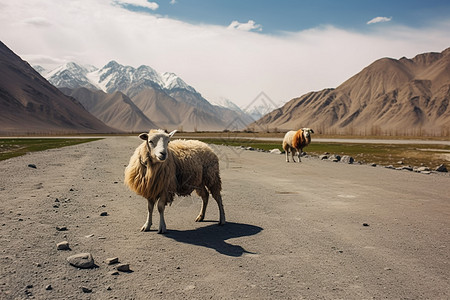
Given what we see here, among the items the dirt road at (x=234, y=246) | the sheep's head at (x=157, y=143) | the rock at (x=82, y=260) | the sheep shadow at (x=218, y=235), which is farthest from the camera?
the sheep's head at (x=157, y=143)

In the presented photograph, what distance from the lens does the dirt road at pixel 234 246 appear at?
16.3 ft

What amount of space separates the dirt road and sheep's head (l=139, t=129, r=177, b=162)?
1773mm

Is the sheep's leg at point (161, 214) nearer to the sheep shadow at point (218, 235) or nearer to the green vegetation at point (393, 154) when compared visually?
the sheep shadow at point (218, 235)

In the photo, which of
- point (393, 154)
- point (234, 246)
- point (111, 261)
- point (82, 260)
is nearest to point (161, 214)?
point (234, 246)

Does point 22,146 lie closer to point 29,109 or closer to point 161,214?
point 161,214

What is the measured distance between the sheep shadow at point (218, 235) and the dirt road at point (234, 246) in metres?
0.02

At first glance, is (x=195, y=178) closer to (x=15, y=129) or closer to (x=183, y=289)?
(x=183, y=289)

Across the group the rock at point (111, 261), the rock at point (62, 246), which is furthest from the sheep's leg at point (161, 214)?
the rock at point (62, 246)

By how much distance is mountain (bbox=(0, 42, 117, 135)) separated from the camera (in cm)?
15307

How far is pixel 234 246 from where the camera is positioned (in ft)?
22.5

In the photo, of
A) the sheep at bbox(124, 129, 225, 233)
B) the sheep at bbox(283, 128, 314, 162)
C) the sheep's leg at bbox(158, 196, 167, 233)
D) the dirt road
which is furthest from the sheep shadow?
the sheep at bbox(283, 128, 314, 162)

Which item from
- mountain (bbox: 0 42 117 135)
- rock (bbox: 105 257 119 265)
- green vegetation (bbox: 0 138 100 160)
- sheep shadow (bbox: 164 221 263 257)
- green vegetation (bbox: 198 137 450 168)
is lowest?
sheep shadow (bbox: 164 221 263 257)

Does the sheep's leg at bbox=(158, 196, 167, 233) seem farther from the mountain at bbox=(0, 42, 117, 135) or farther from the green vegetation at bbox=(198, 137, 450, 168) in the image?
the mountain at bbox=(0, 42, 117, 135)

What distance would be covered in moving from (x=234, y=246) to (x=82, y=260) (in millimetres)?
2848
